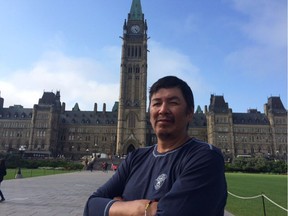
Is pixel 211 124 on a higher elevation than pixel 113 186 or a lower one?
higher

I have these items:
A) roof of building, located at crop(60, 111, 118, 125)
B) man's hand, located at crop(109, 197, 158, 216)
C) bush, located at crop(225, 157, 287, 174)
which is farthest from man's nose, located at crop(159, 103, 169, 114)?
roof of building, located at crop(60, 111, 118, 125)

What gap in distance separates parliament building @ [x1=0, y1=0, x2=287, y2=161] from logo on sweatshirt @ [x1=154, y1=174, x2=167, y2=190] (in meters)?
83.0

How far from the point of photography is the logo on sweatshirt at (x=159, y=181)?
2469mm

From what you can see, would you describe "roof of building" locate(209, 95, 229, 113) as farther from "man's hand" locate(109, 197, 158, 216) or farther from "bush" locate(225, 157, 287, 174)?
"man's hand" locate(109, 197, 158, 216)

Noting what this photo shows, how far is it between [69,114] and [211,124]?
50.6 metres

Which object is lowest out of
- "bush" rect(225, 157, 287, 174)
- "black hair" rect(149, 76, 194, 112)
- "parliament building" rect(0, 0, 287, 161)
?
"bush" rect(225, 157, 287, 174)

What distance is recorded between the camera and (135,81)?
292ft

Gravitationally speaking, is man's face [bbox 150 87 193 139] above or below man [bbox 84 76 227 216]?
above

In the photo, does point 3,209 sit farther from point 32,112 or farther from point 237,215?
point 32,112

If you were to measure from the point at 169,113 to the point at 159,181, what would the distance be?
63 cm

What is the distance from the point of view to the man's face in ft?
9.01

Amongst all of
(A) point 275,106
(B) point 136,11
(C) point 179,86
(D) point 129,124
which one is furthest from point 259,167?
(B) point 136,11

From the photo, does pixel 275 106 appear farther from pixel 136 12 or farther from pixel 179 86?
pixel 179 86

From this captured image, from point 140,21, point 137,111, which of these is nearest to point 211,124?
point 137,111
